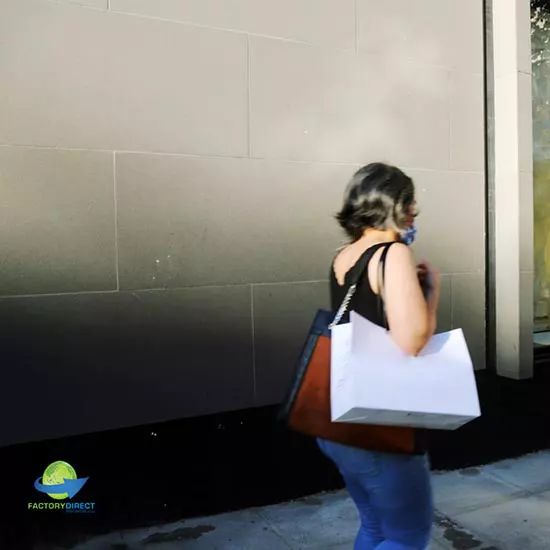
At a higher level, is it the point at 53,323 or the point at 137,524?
the point at 53,323

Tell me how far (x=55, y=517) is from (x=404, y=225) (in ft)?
7.86

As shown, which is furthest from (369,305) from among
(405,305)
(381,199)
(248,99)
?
(248,99)

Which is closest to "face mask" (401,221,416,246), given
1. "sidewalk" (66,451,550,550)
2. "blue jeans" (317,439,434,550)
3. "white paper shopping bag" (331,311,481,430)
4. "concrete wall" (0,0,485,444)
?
"white paper shopping bag" (331,311,481,430)

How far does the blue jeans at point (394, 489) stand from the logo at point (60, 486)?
1740 mm

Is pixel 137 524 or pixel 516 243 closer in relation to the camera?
pixel 137 524

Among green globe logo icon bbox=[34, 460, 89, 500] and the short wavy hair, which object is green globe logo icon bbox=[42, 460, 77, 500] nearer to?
green globe logo icon bbox=[34, 460, 89, 500]

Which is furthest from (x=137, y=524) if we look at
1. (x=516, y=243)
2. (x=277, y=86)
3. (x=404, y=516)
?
(x=516, y=243)

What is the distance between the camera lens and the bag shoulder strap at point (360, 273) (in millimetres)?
1872

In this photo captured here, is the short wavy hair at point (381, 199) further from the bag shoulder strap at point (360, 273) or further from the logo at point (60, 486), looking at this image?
the logo at point (60, 486)

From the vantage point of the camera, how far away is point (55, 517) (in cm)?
317

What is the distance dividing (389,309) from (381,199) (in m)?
0.41

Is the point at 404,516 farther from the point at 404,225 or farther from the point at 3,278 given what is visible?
the point at 3,278

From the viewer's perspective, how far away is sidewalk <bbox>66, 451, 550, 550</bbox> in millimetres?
3273

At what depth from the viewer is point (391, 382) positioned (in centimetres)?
179
